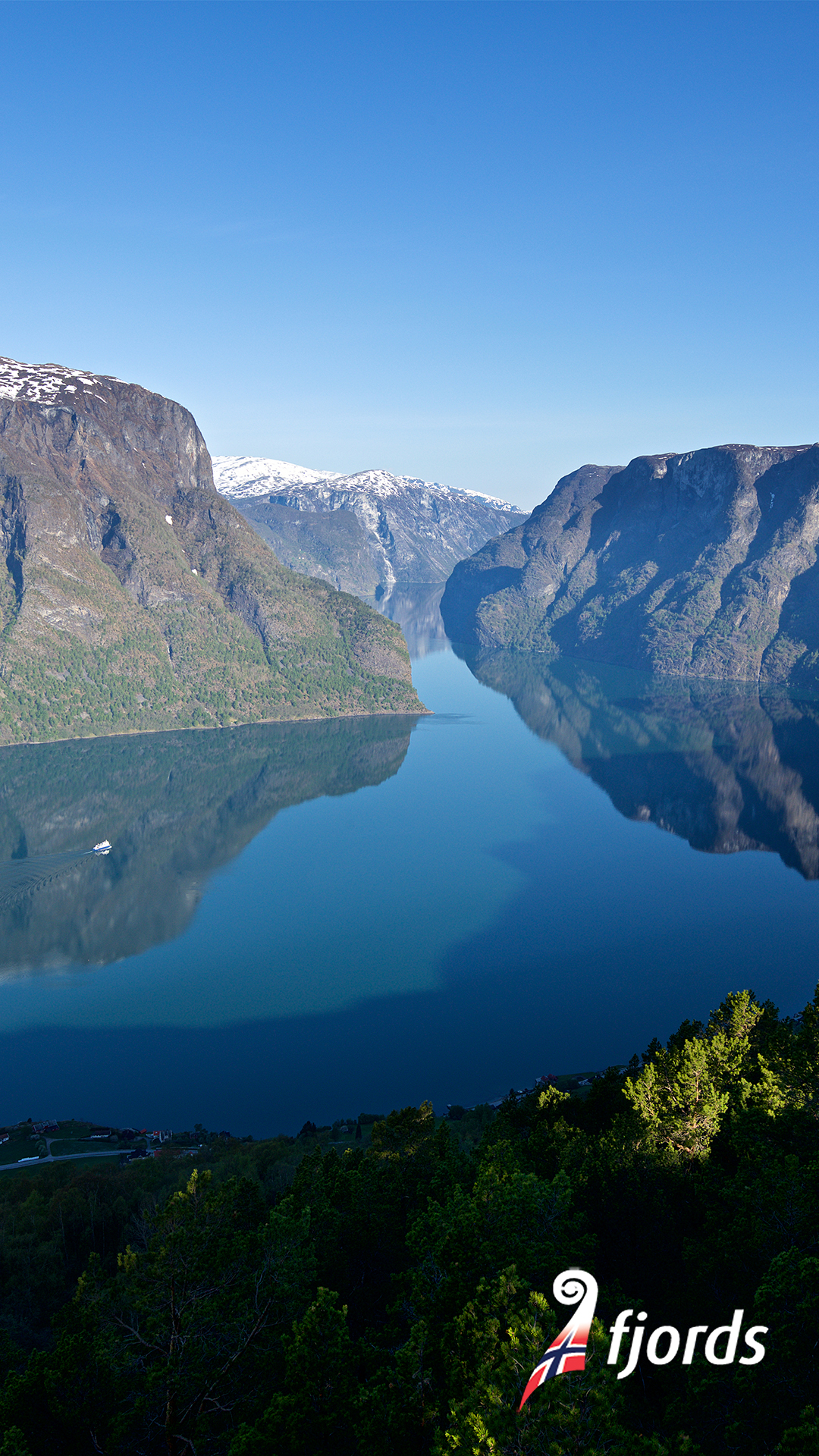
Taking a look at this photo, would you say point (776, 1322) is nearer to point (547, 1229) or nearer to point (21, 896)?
point (547, 1229)

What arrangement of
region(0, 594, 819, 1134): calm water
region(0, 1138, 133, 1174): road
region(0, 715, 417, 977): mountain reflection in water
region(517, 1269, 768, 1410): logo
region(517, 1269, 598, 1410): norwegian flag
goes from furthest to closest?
region(0, 715, 417, 977): mountain reflection in water, region(0, 594, 819, 1134): calm water, region(0, 1138, 133, 1174): road, region(517, 1269, 768, 1410): logo, region(517, 1269, 598, 1410): norwegian flag

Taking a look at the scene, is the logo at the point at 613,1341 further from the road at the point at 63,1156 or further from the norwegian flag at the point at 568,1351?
the road at the point at 63,1156

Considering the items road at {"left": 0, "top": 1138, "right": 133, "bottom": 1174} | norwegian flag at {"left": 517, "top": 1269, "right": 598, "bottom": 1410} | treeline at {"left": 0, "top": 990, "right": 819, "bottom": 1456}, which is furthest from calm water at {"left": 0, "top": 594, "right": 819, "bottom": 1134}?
norwegian flag at {"left": 517, "top": 1269, "right": 598, "bottom": 1410}

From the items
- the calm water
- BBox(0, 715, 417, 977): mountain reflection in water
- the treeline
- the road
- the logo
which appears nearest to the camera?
the logo

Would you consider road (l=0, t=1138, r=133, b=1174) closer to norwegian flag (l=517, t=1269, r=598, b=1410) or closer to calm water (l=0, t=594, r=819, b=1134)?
calm water (l=0, t=594, r=819, b=1134)

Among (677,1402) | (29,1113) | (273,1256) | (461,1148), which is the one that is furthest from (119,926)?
(677,1402)

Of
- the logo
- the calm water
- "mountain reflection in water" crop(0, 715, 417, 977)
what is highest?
the logo

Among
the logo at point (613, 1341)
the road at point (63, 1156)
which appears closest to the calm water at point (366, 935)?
the road at point (63, 1156)
